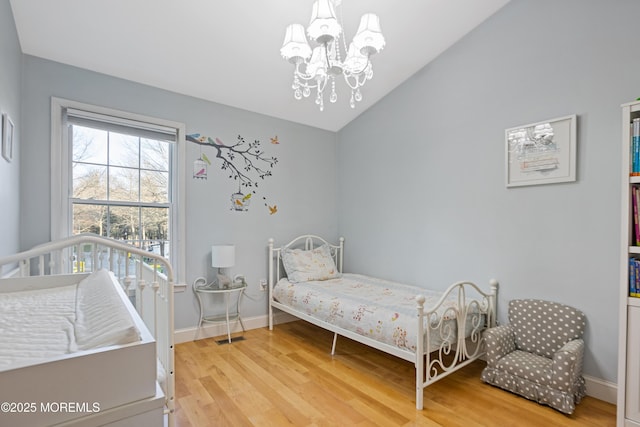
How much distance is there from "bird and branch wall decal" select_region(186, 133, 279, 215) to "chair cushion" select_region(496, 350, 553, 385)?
8.43 feet

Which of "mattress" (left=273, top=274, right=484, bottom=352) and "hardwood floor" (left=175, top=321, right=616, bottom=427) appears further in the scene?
"mattress" (left=273, top=274, right=484, bottom=352)

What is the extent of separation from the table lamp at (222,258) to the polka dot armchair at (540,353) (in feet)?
7.47

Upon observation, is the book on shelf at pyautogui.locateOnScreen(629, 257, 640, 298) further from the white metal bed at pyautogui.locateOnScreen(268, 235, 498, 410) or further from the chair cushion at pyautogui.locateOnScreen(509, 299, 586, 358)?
the white metal bed at pyautogui.locateOnScreen(268, 235, 498, 410)

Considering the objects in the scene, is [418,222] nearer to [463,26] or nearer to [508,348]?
[508,348]

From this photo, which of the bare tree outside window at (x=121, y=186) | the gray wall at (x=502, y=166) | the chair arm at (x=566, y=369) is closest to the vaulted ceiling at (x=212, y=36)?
A: the gray wall at (x=502, y=166)

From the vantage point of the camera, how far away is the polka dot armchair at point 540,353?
78.0 inches

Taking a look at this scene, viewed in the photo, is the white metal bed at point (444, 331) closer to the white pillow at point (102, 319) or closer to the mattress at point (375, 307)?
the mattress at point (375, 307)

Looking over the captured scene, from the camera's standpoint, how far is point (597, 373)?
2.18m

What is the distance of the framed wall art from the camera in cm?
229

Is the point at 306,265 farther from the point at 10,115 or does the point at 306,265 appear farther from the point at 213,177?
the point at 10,115

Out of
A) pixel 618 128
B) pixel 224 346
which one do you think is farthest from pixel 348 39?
pixel 224 346

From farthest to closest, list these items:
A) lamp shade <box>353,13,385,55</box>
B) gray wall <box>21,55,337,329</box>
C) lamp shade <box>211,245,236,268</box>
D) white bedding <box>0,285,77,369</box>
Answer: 1. lamp shade <box>211,245,236,268</box>
2. gray wall <box>21,55,337,329</box>
3. lamp shade <box>353,13,385,55</box>
4. white bedding <box>0,285,77,369</box>

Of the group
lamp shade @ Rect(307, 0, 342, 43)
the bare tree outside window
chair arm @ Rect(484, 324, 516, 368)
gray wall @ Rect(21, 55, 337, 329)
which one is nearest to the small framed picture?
gray wall @ Rect(21, 55, 337, 329)

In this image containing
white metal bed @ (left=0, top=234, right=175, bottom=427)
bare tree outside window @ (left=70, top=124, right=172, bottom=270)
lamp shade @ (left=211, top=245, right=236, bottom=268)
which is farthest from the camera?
lamp shade @ (left=211, top=245, right=236, bottom=268)
